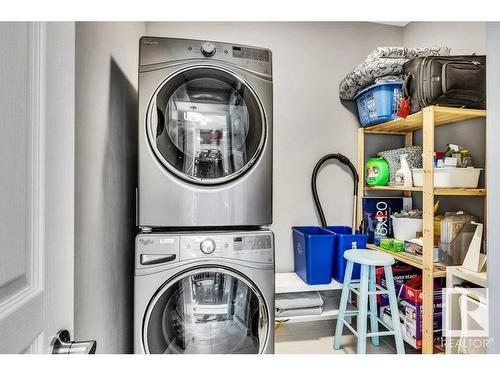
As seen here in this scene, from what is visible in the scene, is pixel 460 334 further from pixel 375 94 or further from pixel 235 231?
pixel 375 94

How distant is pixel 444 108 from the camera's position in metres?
1.70

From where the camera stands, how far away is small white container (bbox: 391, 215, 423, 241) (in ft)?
6.50

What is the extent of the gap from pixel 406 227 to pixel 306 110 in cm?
116

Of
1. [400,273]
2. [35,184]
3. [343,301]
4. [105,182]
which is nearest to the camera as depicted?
[35,184]

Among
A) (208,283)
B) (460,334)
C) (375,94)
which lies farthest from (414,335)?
(375,94)

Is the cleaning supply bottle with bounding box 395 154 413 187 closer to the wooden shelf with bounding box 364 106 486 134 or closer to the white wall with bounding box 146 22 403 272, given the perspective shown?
the wooden shelf with bounding box 364 106 486 134

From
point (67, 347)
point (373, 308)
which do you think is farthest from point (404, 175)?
point (67, 347)

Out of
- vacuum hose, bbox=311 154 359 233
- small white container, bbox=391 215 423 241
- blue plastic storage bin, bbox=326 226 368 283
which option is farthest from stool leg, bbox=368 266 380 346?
vacuum hose, bbox=311 154 359 233

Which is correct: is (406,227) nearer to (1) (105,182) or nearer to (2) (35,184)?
(1) (105,182)

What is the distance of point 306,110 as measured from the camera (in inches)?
91.1

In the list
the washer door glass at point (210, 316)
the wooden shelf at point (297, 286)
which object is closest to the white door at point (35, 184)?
the washer door glass at point (210, 316)

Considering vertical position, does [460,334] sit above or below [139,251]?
below

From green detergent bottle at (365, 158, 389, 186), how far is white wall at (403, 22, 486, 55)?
92 centimetres
